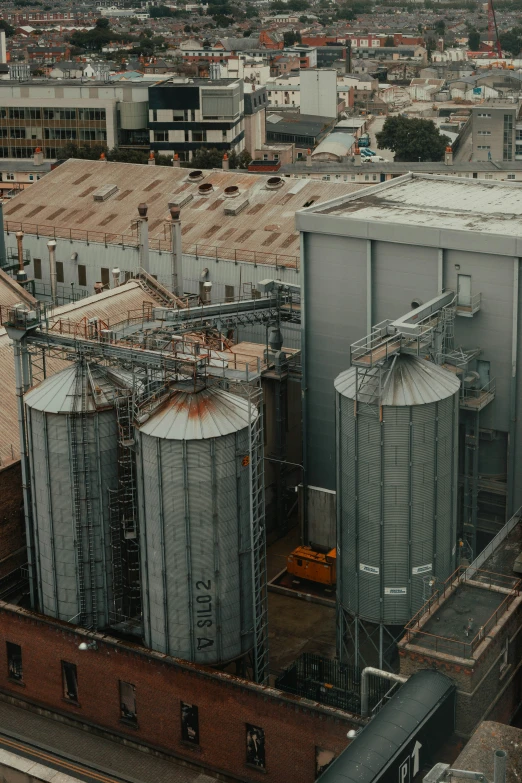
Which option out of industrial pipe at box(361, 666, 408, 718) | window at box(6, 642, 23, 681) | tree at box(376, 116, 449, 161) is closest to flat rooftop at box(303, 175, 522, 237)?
industrial pipe at box(361, 666, 408, 718)

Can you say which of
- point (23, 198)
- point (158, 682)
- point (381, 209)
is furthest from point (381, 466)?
point (23, 198)

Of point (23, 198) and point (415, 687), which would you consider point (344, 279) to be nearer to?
point (415, 687)

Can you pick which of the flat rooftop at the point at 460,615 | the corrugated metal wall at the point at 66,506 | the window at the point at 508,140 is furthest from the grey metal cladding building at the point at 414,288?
the window at the point at 508,140

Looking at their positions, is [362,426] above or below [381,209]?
below

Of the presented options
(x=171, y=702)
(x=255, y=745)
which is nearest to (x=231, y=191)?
(x=171, y=702)

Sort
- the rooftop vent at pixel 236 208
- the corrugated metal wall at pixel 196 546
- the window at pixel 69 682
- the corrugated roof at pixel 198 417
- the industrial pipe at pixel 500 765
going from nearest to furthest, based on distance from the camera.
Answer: the industrial pipe at pixel 500 765 < the corrugated roof at pixel 198 417 < the corrugated metal wall at pixel 196 546 < the window at pixel 69 682 < the rooftop vent at pixel 236 208

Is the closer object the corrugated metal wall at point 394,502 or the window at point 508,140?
the corrugated metal wall at point 394,502

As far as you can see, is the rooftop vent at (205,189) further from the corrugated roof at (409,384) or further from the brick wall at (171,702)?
the brick wall at (171,702)
